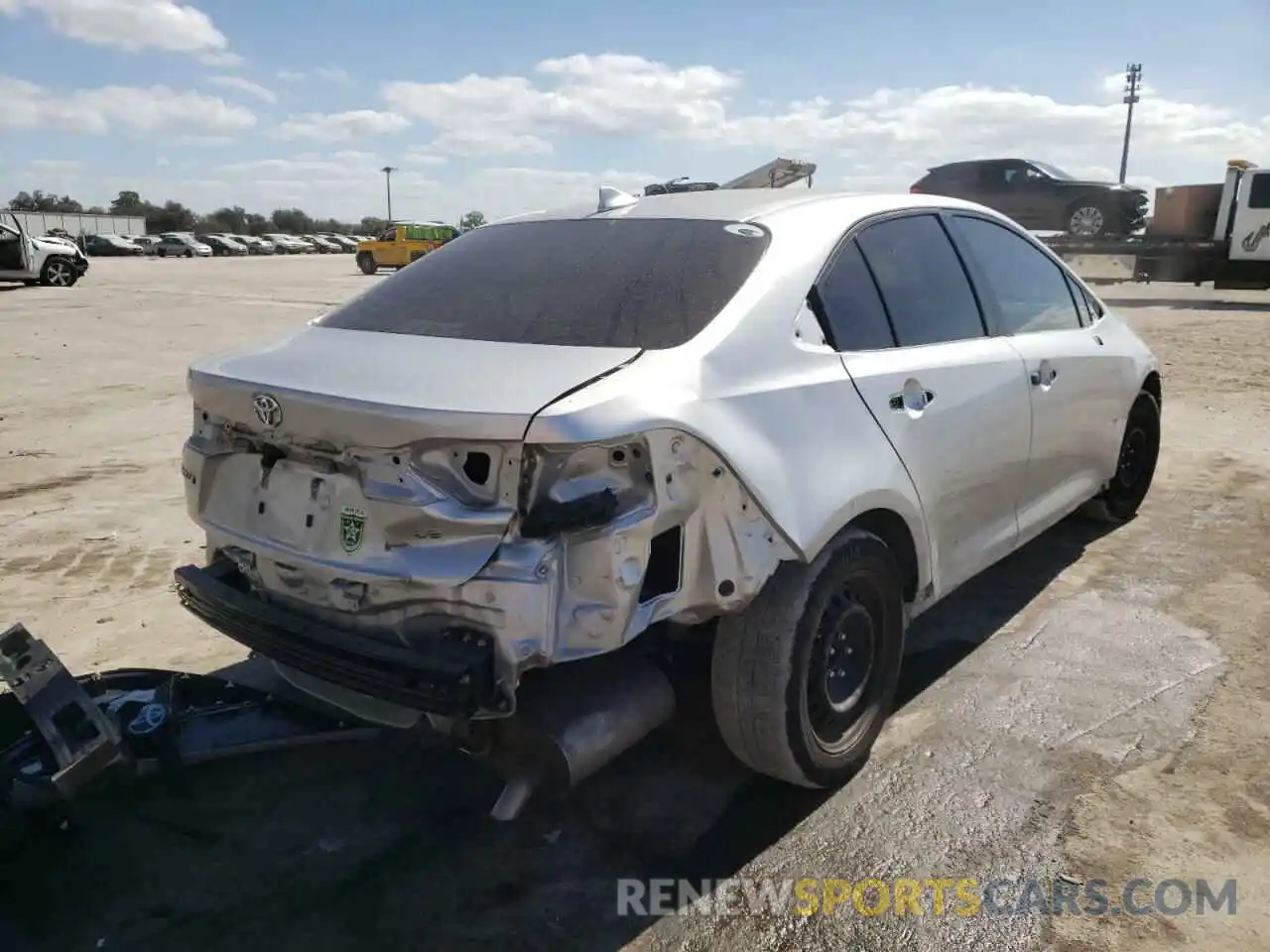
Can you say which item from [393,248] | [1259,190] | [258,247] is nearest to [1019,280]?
[1259,190]

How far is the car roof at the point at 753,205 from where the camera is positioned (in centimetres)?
326

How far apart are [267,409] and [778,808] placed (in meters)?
1.88

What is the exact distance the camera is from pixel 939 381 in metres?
3.29

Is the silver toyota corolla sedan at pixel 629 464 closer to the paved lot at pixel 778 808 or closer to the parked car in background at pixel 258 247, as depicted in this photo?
the paved lot at pixel 778 808

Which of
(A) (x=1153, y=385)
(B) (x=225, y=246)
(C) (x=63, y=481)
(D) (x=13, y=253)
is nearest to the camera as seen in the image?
(A) (x=1153, y=385)

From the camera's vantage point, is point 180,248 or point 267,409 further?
point 180,248

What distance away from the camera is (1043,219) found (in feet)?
70.9

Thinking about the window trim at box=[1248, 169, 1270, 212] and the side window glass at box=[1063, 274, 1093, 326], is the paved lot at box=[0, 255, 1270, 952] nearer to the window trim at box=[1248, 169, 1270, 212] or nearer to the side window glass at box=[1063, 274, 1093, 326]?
the side window glass at box=[1063, 274, 1093, 326]

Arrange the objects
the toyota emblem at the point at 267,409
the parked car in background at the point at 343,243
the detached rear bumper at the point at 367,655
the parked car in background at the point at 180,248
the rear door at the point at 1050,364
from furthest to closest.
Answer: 1. the parked car in background at the point at 343,243
2. the parked car in background at the point at 180,248
3. the rear door at the point at 1050,364
4. the toyota emblem at the point at 267,409
5. the detached rear bumper at the point at 367,655

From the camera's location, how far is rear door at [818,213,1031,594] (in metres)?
3.10

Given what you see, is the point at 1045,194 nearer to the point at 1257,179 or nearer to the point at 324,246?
the point at 1257,179

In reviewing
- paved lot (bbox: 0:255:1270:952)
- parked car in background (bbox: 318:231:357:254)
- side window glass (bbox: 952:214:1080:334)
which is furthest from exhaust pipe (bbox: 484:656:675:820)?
parked car in background (bbox: 318:231:357:254)

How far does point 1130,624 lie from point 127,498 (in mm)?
5536

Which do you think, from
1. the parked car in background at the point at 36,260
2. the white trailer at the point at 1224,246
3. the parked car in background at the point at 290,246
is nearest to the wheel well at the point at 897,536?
the white trailer at the point at 1224,246
